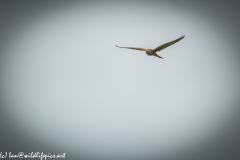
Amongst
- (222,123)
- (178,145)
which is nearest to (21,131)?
(178,145)

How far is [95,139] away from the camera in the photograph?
11422 mm

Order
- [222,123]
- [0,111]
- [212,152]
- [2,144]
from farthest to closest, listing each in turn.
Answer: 1. [222,123]
2. [0,111]
3. [212,152]
4. [2,144]

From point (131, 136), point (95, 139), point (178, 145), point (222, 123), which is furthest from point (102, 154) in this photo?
point (222, 123)

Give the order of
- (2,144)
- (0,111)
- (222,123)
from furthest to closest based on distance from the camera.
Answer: (222,123), (0,111), (2,144)

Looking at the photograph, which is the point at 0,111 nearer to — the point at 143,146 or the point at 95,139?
the point at 95,139

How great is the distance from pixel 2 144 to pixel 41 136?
6.10 feet

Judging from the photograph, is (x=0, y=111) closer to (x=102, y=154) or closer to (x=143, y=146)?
(x=102, y=154)

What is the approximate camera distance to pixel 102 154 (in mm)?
10945

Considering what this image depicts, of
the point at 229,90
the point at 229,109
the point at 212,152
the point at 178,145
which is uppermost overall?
the point at 229,90

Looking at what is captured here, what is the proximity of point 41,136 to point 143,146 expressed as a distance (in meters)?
4.77

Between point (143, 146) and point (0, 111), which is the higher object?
point (0, 111)

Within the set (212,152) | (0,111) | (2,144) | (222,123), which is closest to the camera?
(2,144)

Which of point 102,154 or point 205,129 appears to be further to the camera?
point 205,129

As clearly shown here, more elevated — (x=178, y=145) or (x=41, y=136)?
(x=41, y=136)
